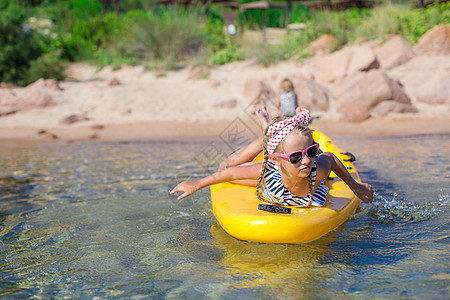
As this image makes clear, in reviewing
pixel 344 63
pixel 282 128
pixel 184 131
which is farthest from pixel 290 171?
pixel 344 63

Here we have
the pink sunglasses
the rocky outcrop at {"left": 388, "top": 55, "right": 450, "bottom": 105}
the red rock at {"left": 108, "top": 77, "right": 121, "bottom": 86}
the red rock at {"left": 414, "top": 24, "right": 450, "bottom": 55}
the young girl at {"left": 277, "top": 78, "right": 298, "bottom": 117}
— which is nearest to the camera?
the pink sunglasses

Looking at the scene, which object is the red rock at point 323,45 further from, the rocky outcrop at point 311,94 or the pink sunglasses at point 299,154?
the pink sunglasses at point 299,154

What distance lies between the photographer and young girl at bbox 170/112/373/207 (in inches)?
112

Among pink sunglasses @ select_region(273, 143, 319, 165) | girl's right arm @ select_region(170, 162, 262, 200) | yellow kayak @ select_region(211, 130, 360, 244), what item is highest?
pink sunglasses @ select_region(273, 143, 319, 165)

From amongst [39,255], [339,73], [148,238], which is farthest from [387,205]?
[339,73]

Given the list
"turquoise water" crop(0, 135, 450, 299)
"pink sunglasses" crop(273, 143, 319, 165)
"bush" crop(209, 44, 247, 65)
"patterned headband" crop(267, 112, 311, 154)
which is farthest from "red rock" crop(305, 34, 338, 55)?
"pink sunglasses" crop(273, 143, 319, 165)

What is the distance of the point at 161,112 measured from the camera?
10070mm

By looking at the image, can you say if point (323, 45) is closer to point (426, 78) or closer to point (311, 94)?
point (311, 94)

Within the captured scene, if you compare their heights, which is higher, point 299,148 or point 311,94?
point 299,148

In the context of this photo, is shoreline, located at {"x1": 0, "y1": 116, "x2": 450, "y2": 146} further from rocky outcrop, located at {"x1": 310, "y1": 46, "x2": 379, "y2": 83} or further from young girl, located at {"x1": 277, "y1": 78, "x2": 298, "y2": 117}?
rocky outcrop, located at {"x1": 310, "y1": 46, "x2": 379, "y2": 83}

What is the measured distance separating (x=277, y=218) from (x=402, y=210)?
1534 mm

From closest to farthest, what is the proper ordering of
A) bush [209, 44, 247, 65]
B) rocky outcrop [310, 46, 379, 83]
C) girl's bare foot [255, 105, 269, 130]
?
girl's bare foot [255, 105, 269, 130] → rocky outcrop [310, 46, 379, 83] → bush [209, 44, 247, 65]

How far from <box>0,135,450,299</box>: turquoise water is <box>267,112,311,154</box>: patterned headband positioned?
2.46 ft

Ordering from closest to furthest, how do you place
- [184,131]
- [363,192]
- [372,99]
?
[363,192]
[184,131]
[372,99]
